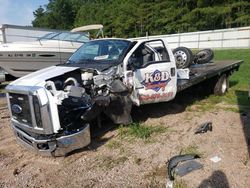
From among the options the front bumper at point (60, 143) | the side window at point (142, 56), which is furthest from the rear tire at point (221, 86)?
the front bumper at point (60, 143)

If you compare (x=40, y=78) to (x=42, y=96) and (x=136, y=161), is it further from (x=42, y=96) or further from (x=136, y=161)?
(x=136, y=161)

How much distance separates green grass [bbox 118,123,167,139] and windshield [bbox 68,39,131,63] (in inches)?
54.4

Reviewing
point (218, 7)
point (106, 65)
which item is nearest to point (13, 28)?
point (106, 65)

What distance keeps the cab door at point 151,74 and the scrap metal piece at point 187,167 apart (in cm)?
182

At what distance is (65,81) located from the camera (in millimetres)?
4922

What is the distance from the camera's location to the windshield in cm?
586

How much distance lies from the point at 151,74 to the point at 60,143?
242 centimetres

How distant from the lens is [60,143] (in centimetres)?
438

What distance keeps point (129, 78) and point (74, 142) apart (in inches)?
67.4

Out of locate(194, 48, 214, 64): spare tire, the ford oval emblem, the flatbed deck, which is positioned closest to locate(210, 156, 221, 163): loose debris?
the flatbed deck

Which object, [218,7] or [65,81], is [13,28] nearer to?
[65,81]

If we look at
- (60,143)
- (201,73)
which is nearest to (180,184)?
(60,143)

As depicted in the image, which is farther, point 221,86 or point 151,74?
point 221,86

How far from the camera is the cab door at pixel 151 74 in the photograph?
569 centimetres
